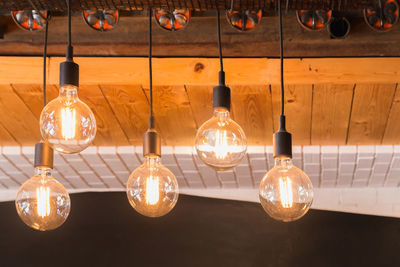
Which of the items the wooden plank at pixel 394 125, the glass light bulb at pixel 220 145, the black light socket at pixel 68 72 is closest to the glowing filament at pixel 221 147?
the glass light bulb at pixel 220 145

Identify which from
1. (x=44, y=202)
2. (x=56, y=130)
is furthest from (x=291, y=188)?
(x=44, y=202)

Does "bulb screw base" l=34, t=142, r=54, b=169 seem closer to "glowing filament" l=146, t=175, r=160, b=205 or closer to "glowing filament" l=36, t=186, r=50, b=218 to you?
"glowing filament" l=36, t=186, r=50, b=218

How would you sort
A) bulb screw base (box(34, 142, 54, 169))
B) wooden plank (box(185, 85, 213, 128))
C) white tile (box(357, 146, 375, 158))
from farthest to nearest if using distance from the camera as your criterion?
white tile (box(357, 146, 375, 158)), wooden plank (box(185, 85, 213, 128)), bulb screw base (box(34, 142, 54, 169))

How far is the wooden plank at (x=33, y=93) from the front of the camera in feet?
8.18

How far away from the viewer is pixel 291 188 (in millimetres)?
1543

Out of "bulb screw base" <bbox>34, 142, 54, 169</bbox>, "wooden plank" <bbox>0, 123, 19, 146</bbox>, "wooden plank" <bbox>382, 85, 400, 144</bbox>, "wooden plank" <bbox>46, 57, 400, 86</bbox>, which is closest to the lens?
"bulb screw base" <bbox>34, 142, 54, 169</bbox>

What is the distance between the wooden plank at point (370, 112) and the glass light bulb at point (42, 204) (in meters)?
1.42

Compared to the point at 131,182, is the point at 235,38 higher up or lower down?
higher up

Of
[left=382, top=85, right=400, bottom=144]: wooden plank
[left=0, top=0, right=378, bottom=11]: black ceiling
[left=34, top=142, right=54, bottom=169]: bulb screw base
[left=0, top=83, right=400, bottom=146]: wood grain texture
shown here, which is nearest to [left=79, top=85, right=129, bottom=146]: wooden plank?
[left=0, top=83, right=400, bottom=146]: wood grain texture

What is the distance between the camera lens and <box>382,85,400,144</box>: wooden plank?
2.69 m

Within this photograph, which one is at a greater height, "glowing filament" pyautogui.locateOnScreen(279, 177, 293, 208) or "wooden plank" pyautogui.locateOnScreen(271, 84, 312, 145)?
"wooden plank" pyautogui.locateOnScreen(271, 84, 312, 145)

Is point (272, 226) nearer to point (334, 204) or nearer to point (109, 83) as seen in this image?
point (334, 204)

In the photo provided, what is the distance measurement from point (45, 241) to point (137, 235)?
680mm

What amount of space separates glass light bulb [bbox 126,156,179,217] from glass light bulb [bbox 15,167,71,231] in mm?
235
